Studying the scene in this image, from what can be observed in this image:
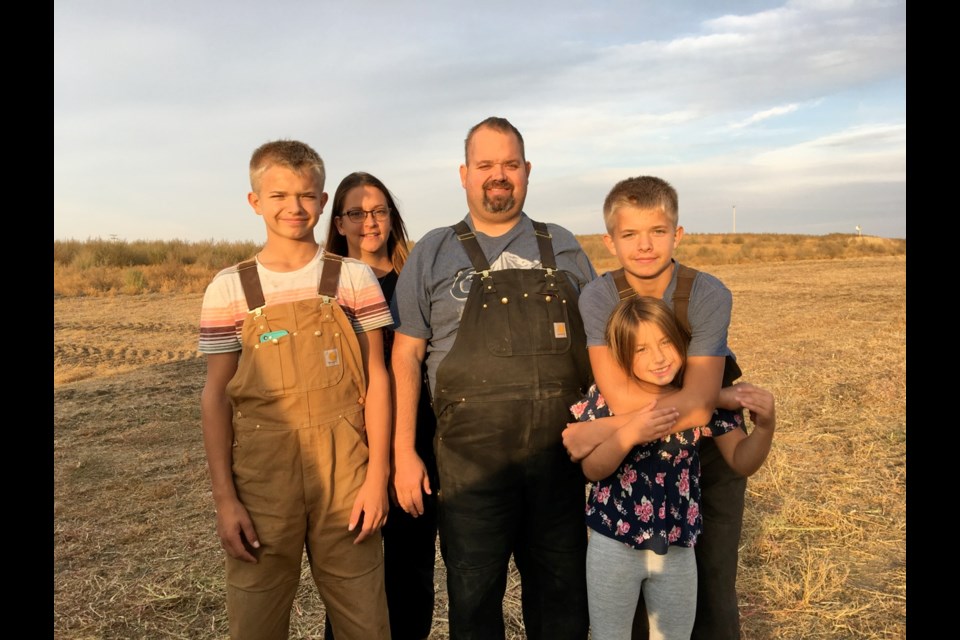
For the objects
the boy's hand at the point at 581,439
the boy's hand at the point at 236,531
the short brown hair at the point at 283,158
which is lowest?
the boy's hand at the point at 236,531

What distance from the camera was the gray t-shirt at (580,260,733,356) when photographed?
8.63 feet

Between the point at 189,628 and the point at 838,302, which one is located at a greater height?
the point at 838,302

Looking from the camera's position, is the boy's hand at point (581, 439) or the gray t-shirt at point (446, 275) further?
the gray t-shirt at point (446, 275)

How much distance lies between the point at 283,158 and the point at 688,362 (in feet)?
5.70

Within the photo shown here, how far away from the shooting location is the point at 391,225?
374 cm

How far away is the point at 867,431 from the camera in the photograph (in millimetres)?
6824

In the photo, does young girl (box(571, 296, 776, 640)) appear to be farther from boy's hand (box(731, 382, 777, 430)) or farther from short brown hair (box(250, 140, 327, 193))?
short brown hair (box(250, 140, 327, 193))

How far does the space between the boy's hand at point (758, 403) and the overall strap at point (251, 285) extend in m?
1.81

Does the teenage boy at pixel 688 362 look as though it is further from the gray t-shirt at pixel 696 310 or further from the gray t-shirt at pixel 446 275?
the gray t-shirt at pixel 446 275

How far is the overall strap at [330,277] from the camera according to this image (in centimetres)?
270

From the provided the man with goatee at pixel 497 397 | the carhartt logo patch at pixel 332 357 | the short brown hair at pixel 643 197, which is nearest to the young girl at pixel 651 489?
the man with goatee at pixel 497 397
